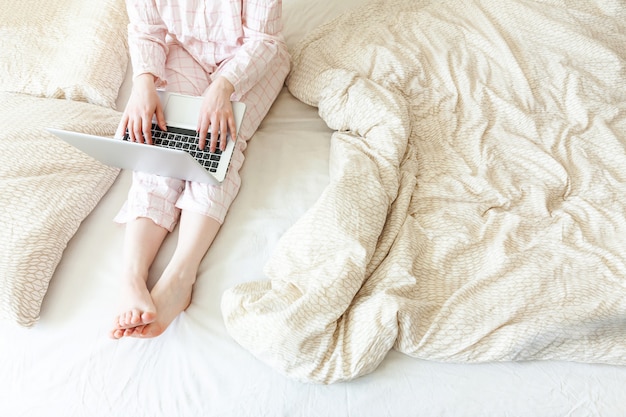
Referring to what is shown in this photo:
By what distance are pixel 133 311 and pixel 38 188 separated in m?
0.35

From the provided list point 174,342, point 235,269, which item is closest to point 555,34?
point 235,269

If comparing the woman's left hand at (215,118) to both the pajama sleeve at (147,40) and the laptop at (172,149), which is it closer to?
the laptop at (172,149)

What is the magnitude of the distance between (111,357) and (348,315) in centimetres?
42

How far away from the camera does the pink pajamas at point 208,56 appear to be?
103 cm

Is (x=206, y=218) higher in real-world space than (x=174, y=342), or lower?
higher

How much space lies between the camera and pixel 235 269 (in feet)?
3.18

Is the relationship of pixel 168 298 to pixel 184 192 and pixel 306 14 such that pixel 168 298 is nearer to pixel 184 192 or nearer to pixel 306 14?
pixel 184 192

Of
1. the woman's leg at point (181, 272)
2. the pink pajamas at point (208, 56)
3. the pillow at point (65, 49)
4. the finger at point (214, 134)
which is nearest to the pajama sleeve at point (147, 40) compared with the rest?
the pink pajamas at point (208, 56)

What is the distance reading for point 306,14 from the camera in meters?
1.42

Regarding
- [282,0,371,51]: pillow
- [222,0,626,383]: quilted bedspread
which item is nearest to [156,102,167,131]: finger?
[222,0,626,383]: quilted bedspread

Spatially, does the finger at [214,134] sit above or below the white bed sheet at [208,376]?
above

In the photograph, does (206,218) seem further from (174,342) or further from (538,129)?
(538,129)

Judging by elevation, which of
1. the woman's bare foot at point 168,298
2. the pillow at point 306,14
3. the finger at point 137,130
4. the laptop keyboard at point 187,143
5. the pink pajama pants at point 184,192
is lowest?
the woman's bare foot at point 168,298

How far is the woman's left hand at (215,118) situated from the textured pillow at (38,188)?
0.26 m
